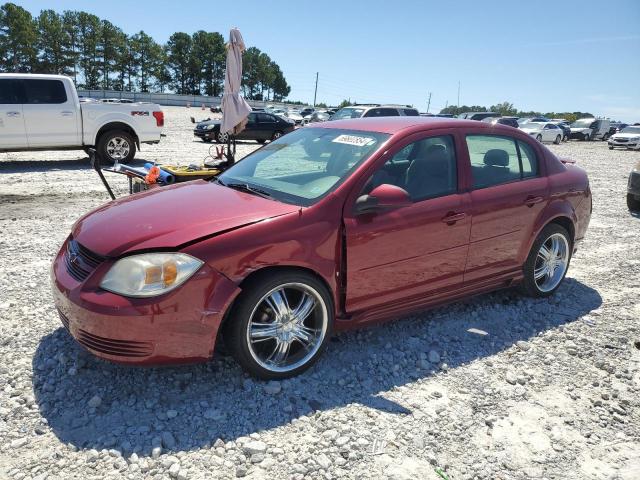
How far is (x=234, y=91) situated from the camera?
312 inches

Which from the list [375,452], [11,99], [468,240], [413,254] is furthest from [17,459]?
[11,99]

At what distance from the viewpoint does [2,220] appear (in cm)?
671

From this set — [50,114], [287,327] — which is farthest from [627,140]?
[287,327]

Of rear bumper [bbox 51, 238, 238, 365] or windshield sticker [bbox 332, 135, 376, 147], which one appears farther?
windshield sticker [bbox 332, 135, 376, 147]

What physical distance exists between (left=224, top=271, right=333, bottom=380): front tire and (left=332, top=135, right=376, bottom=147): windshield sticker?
1.10 meters

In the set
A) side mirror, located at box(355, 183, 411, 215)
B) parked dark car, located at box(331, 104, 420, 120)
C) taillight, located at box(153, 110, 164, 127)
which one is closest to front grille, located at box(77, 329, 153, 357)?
side mirror, located at box(355, 183, 411, 215)

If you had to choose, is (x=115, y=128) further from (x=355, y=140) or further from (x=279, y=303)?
(x=279, y=303)

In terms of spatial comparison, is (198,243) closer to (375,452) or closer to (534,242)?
(375,452)

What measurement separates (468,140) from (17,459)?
3521mm

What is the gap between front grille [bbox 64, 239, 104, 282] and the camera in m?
2.88

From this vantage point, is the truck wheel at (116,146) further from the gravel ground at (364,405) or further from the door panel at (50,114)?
the gravel ground at (364,405)

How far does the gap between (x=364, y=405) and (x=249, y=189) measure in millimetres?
1627

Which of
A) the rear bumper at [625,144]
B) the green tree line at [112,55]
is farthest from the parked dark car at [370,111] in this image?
the green tree line at [112,55]

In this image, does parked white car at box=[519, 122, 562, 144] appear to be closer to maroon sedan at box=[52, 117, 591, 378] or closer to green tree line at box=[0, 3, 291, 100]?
maroon sedan at box=[52, 117, 591, 378]
